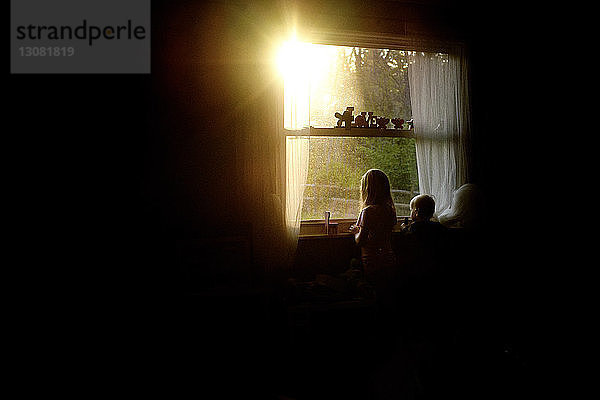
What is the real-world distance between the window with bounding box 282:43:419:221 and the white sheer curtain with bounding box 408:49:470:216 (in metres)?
0.12

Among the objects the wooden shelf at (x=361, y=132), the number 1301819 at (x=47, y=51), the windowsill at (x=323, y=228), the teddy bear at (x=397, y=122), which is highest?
the number 1301819 at (x=47, y=51)

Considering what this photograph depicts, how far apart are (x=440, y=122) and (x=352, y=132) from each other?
2.52ft

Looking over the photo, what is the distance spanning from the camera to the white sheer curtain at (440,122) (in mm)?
3916

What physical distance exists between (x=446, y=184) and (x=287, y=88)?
1.56 meters

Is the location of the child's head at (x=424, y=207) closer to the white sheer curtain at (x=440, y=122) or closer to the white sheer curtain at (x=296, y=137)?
the white sheer curtain at (x=440, y=122)

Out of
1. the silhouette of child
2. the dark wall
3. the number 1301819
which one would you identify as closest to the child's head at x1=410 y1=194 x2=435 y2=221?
the silhouette of child

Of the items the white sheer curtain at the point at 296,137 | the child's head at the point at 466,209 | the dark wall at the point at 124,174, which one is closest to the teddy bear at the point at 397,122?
the child's head at the point at 466,209

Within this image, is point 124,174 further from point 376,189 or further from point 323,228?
point 376,189

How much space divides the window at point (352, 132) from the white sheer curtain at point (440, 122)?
12cm

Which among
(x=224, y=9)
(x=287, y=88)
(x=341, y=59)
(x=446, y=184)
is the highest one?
(x=224, y=9)

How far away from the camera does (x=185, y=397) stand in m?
2.80

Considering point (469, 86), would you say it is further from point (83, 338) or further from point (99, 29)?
point (83, 338)

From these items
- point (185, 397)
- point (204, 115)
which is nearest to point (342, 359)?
point (185, 397)

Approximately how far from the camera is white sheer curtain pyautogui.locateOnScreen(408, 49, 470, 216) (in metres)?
3.92
